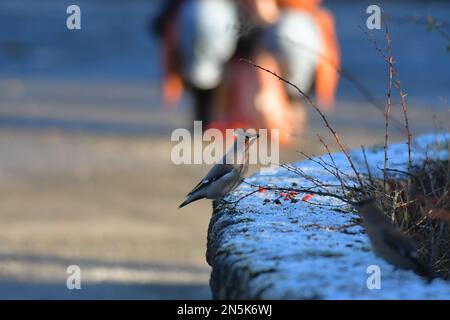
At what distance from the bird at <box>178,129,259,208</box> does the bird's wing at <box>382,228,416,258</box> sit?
1.32 metres

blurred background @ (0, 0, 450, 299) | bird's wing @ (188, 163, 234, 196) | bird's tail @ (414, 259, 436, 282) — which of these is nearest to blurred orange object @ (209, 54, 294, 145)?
blurred background @ (0, 0, 450, 299)

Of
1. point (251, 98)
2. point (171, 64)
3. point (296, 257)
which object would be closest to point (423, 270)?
point (296, 257)

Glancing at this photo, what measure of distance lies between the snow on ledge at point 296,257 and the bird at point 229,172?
9.5 inches

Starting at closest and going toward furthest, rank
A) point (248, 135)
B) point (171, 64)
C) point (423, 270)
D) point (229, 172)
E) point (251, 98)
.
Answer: point (423, 270) → point (229, 172) → point (248, 135) → point (251, 98) → point (171, 64)

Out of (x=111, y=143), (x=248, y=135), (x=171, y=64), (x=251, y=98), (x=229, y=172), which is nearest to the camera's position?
(x=229, y=172)

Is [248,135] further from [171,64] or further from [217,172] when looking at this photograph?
[171,64]

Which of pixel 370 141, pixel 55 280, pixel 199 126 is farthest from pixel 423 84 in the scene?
pixel 55 280

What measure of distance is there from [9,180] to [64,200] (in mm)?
1030

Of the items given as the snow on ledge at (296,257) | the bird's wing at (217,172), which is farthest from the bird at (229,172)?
the snow on ledge at (296,257)

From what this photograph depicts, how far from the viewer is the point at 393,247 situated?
3695 millimetres

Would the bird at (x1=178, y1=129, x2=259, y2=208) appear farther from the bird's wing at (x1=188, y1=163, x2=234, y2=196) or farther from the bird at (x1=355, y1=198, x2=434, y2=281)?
the bird at (x1=355, y1=198, x2=434, y2=281)

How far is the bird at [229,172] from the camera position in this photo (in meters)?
4.98

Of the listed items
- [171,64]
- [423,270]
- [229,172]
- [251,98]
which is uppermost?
[171,64]

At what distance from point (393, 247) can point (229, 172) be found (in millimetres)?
1438
